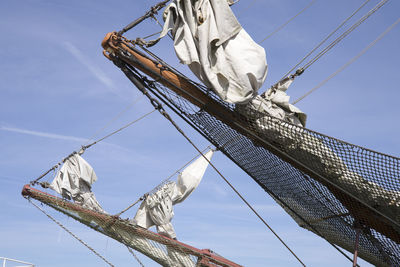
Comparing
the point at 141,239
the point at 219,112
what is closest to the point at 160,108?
the point at 219,112

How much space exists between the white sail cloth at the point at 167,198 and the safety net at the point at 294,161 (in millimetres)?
3801

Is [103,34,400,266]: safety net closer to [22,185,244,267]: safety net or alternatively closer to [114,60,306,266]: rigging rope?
[114,60,306,266]: rigging rope

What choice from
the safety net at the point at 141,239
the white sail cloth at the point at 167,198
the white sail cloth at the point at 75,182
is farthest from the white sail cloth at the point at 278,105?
the white sail cloth at the point at 75,182

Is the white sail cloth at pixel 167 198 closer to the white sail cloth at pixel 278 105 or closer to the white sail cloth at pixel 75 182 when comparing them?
the white sail cloth at pixel 75 182

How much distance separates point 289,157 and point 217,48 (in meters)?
1.51

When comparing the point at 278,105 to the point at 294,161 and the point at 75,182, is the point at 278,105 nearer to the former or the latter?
the point at 294,161

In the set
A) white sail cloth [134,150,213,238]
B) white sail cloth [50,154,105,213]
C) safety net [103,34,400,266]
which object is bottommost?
safety net [103,34,400,266]

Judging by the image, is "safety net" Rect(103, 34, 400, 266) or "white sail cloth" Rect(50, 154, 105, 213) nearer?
"safety net" Rect(103, 34, 400, 266)

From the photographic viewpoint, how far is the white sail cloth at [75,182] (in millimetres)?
12023

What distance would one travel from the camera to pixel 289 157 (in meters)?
6.77

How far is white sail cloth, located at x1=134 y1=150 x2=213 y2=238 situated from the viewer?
444 inches

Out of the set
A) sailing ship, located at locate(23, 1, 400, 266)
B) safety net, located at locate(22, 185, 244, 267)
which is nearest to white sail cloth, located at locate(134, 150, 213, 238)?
safety net, located at locate(22, 185, 244, 267)

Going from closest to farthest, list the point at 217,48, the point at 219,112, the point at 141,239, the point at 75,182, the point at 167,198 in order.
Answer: the point at 217,48
the point at 219,112
the point at 141,239
the point at 167,198
the point at 75,182

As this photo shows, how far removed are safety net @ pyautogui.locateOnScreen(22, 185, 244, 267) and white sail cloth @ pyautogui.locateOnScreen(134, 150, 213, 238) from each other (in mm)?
599
